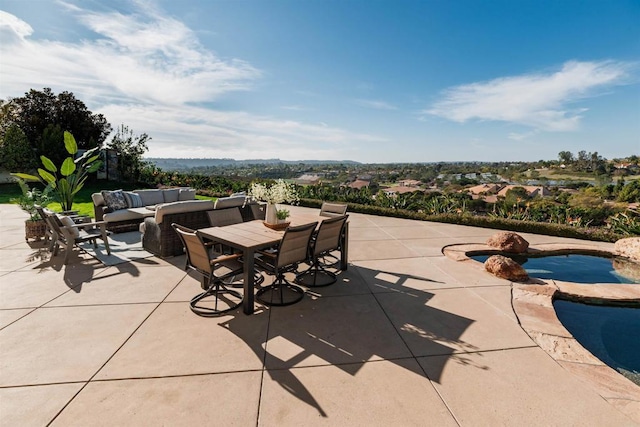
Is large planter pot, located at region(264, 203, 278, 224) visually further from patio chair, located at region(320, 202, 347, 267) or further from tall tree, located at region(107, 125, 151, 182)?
tall tree, located at region(107, 125, 151, 182)

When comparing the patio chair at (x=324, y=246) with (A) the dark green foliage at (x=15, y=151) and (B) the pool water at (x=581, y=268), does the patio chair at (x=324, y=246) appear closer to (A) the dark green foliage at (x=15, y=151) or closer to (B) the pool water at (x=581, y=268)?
(B) the pool water at (x=581, y=268)

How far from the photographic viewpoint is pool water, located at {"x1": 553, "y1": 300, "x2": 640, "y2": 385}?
2.89 m

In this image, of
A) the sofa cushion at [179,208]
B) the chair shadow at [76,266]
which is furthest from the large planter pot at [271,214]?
the chair shadow at [76,266]

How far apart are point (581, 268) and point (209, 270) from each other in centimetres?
734

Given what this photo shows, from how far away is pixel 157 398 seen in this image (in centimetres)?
209

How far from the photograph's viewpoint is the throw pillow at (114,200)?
289 inches

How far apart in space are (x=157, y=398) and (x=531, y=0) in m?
13.3

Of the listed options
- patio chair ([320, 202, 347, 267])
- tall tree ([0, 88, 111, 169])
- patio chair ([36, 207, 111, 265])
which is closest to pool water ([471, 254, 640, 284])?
patio chair ([320, 202, 347, 267])

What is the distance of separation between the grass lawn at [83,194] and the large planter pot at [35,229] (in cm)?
291

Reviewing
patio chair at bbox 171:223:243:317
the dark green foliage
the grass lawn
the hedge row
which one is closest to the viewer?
patio chair at bbox 171:223:243:317

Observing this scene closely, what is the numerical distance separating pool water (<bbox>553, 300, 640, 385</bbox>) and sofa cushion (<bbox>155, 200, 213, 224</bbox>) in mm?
6201

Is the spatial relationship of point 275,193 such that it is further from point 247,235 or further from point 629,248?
point 629,248

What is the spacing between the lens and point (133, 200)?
25.9 feet

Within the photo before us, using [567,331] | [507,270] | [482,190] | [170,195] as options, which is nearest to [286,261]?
[567,331]
